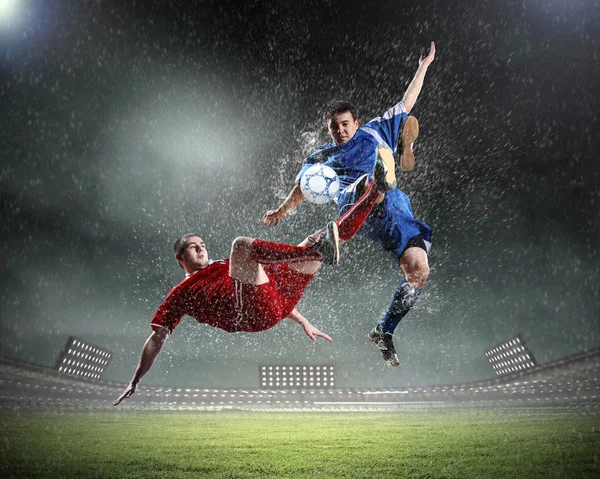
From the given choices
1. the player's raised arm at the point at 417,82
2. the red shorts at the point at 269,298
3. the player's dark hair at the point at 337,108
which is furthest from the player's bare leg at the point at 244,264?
the player's raised arm at the point at 417,82

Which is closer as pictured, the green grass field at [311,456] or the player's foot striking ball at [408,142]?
the player's foot striking ball at [408,142]

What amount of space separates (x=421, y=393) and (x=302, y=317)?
58603 mm

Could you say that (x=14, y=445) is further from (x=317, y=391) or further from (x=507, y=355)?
(x=317, y=391)

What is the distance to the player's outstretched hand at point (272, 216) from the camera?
791 centimetres

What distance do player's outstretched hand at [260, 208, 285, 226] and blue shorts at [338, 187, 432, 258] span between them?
1.15 meters

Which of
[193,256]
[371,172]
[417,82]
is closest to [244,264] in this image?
[193,256]

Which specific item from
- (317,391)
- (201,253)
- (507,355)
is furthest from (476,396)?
(201,253)

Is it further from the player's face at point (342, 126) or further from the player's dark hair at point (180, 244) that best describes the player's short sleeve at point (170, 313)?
the player's face at point (342, 126)

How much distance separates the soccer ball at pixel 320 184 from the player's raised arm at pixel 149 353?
9.90 feet

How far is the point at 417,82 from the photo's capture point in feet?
25.5

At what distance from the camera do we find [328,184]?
7.14m

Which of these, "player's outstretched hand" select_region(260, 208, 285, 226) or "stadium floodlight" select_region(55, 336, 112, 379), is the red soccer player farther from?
"stadium floodlight" select_region(55, 336, 112, 379)

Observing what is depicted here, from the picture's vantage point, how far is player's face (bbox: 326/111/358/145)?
290 inches

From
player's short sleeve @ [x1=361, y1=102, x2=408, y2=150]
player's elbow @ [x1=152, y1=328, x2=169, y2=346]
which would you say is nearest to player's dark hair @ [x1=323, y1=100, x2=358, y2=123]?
player's short sleeve @ [x1=361, y1=102, x2=408, y2=150]
